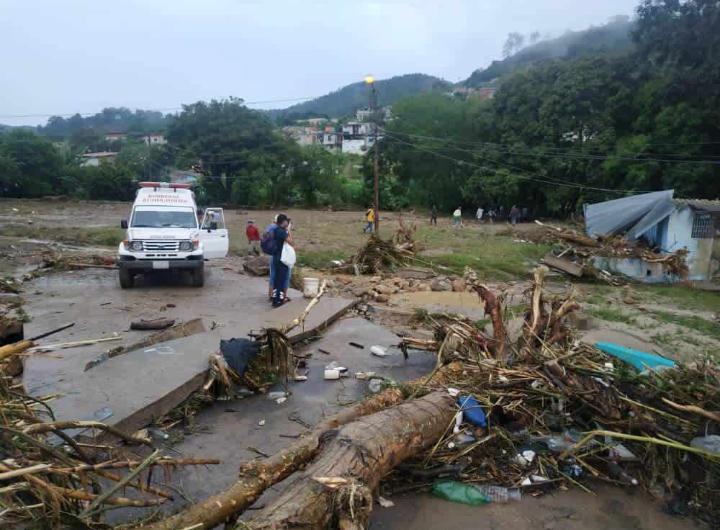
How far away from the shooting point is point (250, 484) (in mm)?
3359

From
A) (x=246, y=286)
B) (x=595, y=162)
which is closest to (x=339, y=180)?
(x=595, y=162)

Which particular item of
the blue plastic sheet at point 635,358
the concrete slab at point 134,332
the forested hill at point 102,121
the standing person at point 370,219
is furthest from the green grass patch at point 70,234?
the forested hill at point 102,121

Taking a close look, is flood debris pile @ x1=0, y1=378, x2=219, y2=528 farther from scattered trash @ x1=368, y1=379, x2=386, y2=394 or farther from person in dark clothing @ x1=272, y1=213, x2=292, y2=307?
person in dark clothing @ x1=272, y1=213, x2=292, y2=307

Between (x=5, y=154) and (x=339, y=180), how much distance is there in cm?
2666

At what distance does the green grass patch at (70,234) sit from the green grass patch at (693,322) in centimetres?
1883

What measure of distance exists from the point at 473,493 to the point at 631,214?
17.5 metres

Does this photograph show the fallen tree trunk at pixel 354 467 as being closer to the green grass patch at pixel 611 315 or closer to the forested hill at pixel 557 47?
the green grass patch at pixel 611 315

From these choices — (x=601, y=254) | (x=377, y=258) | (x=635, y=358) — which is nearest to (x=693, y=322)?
(x=601, y=254)

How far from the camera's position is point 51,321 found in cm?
831

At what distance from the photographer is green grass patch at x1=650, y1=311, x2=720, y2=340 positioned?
10742 mm

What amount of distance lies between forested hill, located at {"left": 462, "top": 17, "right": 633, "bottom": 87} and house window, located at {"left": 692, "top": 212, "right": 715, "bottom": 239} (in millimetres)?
81471

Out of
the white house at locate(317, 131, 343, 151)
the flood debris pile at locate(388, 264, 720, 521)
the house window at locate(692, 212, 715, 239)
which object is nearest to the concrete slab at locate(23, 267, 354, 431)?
the flood debris pile at locate(388, 264, 720, 521)

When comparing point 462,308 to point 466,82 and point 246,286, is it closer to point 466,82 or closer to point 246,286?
point 246,286

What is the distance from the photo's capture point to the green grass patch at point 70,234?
2086 centimetres
